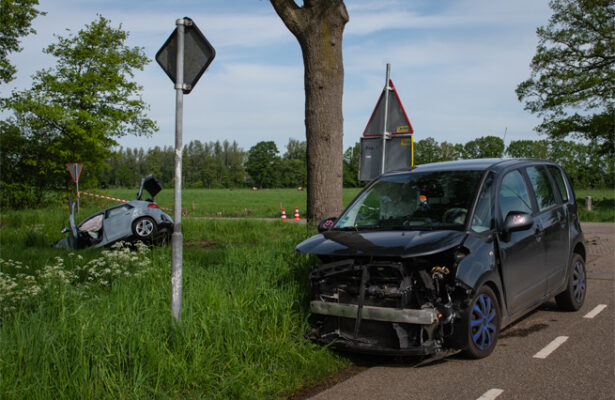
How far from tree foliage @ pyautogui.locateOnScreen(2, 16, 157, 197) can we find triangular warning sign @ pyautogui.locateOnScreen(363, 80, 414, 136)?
22639 mm

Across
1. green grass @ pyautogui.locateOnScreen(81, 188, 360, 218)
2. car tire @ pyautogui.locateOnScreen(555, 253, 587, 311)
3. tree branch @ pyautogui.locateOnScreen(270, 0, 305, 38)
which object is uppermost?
tree branch @ pyautogui.locateOnScreen(270, 0, 305, 38)

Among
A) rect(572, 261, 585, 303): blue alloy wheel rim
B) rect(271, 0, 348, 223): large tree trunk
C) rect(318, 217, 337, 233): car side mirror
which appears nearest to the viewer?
rect(318, 217, 337, 233): car side mirror

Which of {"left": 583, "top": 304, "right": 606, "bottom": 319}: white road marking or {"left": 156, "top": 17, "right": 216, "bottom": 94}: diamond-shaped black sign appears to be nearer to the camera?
{"left": 156, "top": 17, "right": 216, "bottom": 94}: diamond-shaped black sign

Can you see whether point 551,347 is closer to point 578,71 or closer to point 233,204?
point 578,71

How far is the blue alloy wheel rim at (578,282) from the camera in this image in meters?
6.86

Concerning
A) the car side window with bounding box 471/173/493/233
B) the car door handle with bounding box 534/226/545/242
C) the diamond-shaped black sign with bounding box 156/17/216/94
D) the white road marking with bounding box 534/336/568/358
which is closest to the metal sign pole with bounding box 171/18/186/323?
the diamond-shaped black sign with bounding box 156/17/216/94

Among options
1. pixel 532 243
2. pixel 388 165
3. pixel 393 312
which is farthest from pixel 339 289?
pixel 388 165

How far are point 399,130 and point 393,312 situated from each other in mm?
3952

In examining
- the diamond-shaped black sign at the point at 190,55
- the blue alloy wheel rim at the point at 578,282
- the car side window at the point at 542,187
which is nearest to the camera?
the diamond-shaped black sign at the point at 190,55

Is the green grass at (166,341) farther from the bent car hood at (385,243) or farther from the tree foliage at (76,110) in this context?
the tree foliage at (76,110)

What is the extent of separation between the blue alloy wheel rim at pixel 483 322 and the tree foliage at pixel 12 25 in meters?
27.7

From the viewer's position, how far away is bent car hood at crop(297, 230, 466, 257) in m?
4.65

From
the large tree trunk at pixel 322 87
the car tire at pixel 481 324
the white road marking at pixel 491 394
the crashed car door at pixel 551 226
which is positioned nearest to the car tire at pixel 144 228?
the large tree trunk at pixel 322 87

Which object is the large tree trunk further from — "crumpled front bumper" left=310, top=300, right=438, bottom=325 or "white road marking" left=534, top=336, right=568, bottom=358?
"white road marking" left=534, top=336, right=568, bottom=358
